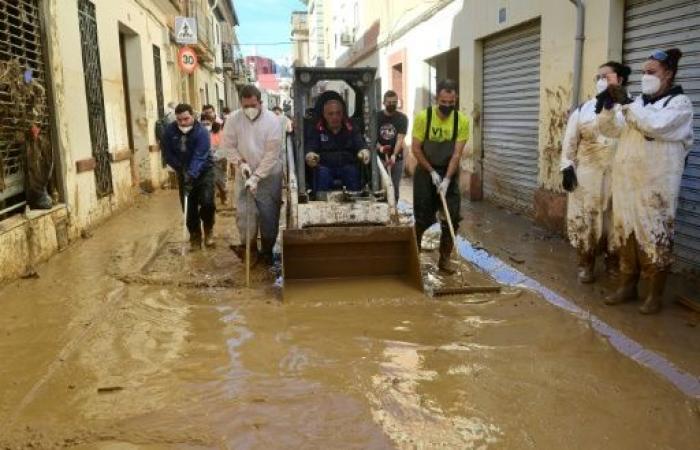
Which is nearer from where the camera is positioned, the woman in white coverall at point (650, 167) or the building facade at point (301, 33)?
the woman in white coverall at point (650, 167)

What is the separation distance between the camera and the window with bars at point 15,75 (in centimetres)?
642

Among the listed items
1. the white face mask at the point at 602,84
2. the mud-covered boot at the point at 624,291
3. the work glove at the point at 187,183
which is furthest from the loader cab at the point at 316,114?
the mud-covered boot at the point at 624,291

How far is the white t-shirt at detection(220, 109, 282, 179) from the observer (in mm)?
6457

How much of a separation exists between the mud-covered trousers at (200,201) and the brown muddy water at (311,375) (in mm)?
1746

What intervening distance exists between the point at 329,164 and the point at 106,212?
449 centimetres

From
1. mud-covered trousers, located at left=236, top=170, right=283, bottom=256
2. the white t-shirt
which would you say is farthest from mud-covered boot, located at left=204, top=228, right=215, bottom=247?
the white t-shirt

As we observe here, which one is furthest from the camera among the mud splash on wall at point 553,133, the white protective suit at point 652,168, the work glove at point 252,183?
the mud splash on wall at point 553,133

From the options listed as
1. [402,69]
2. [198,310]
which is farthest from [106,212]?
[402,69]

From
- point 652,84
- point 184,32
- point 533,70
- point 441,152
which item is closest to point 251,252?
point 441,152

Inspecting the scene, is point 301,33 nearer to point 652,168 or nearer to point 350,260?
point 350,260

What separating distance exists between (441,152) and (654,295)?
233cm

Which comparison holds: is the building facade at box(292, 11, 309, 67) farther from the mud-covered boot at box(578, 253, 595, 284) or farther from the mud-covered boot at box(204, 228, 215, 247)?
the mud-covered boot at box(578, 253, 595, 284)

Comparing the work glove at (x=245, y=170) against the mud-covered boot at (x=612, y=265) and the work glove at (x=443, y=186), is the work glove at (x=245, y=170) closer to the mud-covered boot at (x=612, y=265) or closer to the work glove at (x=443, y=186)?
the work glove at (x=443, y=186)

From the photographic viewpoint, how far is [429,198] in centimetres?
637
